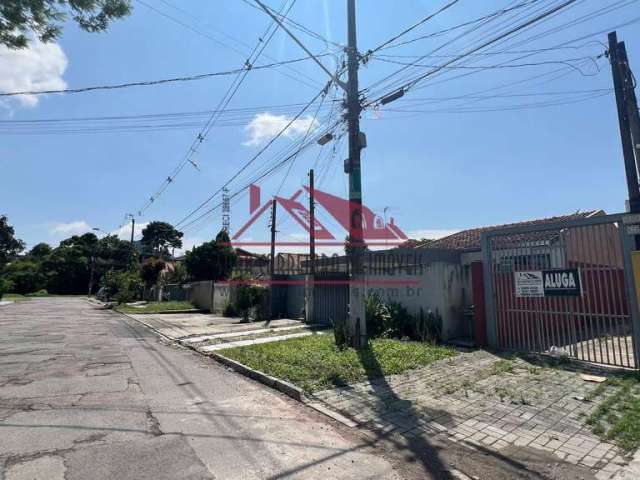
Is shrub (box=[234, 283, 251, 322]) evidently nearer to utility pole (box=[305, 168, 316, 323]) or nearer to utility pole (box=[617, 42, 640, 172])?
utility pole (box=[305, 168, 316, 323])

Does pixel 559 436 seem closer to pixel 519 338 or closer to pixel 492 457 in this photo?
pixel 492 457

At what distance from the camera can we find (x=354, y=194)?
8625 millimetres

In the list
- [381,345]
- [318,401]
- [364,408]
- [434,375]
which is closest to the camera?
[364,408]

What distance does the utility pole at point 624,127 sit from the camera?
10.8m

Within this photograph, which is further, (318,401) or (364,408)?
(318,401)

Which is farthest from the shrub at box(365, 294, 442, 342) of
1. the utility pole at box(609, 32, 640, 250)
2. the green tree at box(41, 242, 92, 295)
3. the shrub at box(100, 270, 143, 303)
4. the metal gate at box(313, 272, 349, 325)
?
the green tree at box(41, 242, 92, 295)

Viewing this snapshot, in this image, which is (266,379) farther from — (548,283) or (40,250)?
(40,250)

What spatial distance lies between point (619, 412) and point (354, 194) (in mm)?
5932

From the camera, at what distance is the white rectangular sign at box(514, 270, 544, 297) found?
7746mm

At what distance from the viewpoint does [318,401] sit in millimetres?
5508

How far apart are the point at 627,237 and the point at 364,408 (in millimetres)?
5639

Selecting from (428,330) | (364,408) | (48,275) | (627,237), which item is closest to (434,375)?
(364,408)

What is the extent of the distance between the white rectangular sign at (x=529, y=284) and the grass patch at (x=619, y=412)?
2.08m

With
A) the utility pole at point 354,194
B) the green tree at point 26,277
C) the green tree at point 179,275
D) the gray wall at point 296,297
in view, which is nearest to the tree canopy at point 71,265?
the green tree at point 26,277
